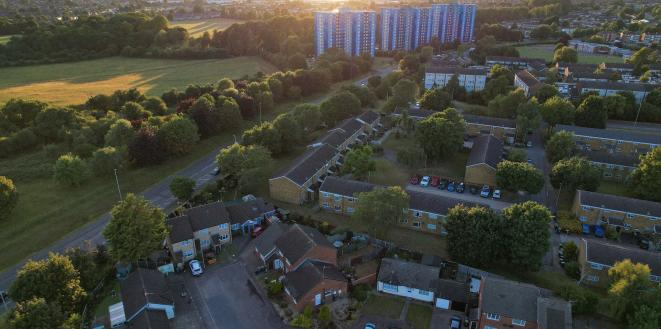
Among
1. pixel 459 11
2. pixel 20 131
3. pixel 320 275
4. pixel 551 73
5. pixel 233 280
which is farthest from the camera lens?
pixel 459 11

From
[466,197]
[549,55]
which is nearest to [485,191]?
[466,197]

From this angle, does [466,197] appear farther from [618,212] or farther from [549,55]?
[549,55]

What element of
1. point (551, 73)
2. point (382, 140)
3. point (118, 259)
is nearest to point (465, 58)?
point (551, 73)

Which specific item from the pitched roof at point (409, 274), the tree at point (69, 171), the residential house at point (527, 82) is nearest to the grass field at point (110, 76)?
the tree at point (69, 171)

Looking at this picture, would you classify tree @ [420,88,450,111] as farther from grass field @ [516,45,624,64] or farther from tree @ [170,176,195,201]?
grass field @ [516,45,624,64]

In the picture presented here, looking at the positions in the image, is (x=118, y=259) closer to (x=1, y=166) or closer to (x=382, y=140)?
(x=1, y=166)

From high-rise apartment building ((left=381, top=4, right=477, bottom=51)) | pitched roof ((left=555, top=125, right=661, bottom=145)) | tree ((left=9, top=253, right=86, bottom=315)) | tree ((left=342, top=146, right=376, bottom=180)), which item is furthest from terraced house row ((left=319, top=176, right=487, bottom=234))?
high-rise apartment building ((left=381, top=4, right=477, bottom=51))
